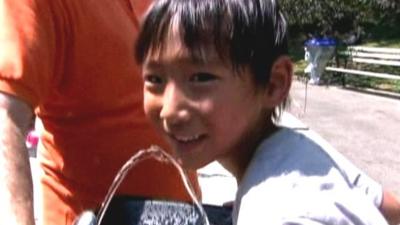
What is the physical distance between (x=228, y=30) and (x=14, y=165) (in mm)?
522

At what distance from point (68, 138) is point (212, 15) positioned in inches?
30.9

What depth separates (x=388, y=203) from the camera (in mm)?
1885

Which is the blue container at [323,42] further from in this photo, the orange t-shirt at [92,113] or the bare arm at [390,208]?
the bare arm at [390,208]

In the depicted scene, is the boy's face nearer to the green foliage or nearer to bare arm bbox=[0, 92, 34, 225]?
bare arm bbox=[0, 92, 34, 225]

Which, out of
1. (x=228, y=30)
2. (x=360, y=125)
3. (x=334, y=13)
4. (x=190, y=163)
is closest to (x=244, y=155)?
(x=190, y=163)

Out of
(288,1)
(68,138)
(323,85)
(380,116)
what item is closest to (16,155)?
(68,138)

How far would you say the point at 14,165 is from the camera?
188cm

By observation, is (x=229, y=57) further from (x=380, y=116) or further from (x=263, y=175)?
(x=380, y=116)

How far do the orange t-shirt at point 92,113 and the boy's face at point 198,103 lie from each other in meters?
0.55

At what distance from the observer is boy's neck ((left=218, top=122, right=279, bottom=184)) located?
5.52 feet

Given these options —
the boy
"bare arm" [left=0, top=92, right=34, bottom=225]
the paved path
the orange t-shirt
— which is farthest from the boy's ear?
the paved path

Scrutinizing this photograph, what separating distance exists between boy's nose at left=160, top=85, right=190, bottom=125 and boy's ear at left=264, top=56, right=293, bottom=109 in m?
0.15

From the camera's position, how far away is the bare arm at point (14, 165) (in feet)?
5.98

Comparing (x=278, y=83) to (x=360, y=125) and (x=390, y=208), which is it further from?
(x=360, y=125)
